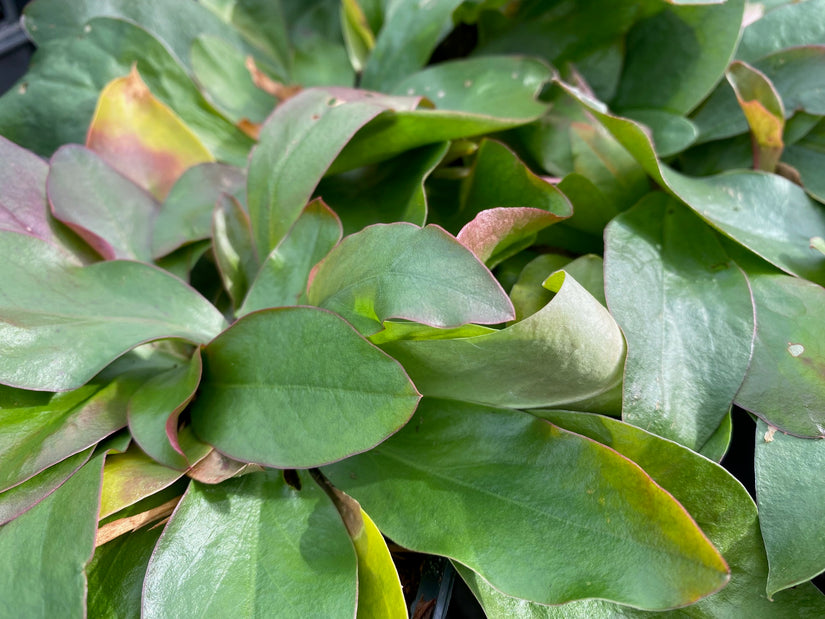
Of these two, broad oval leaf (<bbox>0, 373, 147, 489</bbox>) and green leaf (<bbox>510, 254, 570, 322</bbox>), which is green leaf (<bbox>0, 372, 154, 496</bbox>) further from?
green leaf (<bbox>510, 254, 570, 322</bbox>)

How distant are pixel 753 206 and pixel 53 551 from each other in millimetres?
585

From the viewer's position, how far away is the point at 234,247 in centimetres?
59

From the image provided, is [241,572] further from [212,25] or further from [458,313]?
[212,25]

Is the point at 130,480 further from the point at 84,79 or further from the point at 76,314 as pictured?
the point at 84,79

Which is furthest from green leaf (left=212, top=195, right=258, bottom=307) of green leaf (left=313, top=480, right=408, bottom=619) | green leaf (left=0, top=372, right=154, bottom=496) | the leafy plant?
green leaf (left=313, top=480, right=408, bottom=619)

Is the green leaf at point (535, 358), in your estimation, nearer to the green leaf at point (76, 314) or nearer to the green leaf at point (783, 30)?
the green leaf at point (76, 314)

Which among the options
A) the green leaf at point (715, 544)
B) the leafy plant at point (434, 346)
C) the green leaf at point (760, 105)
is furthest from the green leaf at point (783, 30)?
the green leaf at point (715, 544)

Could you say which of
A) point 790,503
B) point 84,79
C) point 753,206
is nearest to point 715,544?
point 790,503

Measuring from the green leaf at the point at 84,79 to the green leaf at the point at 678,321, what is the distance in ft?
1.45

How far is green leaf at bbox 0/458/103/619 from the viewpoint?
0.41 metres

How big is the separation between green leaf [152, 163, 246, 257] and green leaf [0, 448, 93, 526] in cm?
20

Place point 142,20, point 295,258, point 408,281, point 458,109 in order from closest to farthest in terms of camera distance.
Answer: point 408,281, point 295,258, point 458,109, point 142,20

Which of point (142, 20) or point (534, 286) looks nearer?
point (534, 286)

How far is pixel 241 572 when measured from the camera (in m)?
0.44
